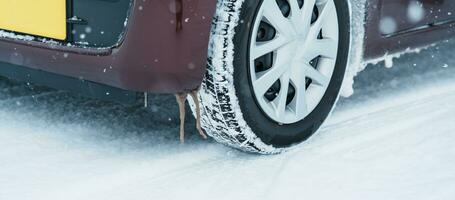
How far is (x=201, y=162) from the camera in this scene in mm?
2504

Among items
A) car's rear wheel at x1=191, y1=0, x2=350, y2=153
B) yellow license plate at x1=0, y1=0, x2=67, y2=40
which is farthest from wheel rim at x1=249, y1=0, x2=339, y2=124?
yellow license plate at x1=0, y1=0, x2=67, y2=40

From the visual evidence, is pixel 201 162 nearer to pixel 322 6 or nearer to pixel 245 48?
pixel 245 48

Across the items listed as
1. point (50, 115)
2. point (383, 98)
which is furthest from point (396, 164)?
point (50, 115)

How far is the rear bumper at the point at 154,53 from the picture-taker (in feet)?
6.93

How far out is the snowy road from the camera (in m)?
2.23

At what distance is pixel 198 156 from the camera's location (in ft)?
8.43

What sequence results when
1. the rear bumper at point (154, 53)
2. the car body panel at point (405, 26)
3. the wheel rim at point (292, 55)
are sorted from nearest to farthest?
the rear bumper at point (154, 53), the wheel rim at point (292, 55), the car body panel at point (405, 26)

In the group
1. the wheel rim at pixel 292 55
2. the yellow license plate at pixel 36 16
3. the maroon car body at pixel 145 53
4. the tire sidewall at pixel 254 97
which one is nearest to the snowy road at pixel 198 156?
the tire sidewall at pixel 254 97

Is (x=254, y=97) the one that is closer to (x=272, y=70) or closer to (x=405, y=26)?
(x=272, y=70)

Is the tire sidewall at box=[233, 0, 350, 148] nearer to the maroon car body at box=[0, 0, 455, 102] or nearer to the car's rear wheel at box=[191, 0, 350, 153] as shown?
the car's rear wheel at box=[191, 0, 350, 153]

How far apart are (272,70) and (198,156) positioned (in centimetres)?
40

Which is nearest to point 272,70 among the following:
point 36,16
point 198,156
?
point 198,156

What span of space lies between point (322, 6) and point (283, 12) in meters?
0.19

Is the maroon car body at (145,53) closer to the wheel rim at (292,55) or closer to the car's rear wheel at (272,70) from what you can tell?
the car's rear wheel at (272,70)
